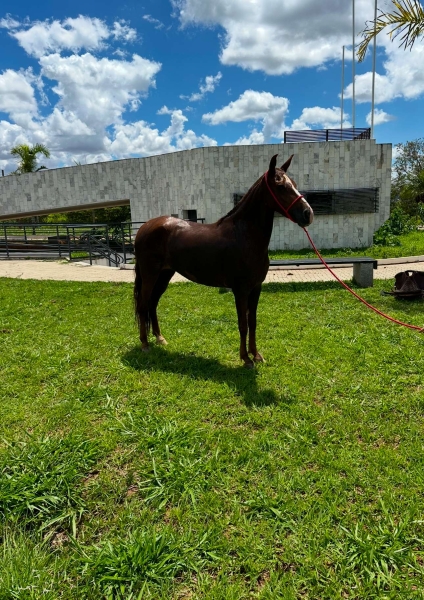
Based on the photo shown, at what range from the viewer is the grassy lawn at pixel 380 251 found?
11.7 meters

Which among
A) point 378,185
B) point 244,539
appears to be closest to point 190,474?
point 244,539

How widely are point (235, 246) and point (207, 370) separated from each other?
4.23ft

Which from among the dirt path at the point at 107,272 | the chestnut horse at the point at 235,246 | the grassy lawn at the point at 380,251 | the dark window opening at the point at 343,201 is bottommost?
the dirt path at the point at 107,272

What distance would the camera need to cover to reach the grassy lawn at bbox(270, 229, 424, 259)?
1169 centimetres

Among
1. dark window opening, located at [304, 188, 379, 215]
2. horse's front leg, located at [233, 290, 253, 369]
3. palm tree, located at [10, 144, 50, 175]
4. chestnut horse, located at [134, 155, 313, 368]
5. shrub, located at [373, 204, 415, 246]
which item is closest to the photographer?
chestnut horse, located at [134, 155, 313, 368]

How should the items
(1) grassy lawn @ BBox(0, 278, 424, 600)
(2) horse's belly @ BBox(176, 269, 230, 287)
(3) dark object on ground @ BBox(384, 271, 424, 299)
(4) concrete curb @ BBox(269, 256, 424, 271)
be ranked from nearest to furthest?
Result: (1) grassy lawn @ BBox(0, 278, 424, 600) < (2) horse's belly @ BBox(176, 269, 230, 287) < (3) dark object on ground @ BBox(384, 271, 424, 299) < (4) concrete curb @ BBox(269, 256, 424, 271)

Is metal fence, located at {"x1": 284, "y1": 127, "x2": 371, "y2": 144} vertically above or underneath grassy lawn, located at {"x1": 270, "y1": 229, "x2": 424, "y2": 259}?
above

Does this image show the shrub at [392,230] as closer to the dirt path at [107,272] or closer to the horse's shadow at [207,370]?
the dirt path at [107,272]

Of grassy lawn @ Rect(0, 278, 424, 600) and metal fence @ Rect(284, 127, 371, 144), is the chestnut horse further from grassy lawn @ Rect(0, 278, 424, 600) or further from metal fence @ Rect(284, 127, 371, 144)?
metal fence @ Rect(284, 127, 371, 144)

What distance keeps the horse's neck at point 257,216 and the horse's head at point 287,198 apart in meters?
0.15

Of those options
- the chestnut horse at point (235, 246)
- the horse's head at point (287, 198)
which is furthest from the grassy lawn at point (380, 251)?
the horse's head at point (287, 198)

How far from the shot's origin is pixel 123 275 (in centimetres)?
1036

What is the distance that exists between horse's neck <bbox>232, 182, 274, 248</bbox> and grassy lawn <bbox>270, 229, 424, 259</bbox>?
29.1ft

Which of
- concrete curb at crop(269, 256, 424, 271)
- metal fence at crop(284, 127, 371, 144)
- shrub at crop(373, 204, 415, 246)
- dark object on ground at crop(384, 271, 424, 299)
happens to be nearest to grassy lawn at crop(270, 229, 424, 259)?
shrub at crop(373, 204, 415, 246)
